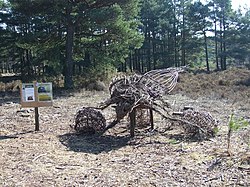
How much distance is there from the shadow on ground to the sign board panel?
980mm

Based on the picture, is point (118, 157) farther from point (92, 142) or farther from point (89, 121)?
point (89, 121)

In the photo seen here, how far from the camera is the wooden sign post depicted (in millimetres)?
7113

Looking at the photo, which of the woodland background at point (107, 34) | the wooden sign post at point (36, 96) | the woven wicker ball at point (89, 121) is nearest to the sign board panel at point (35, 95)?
the wooden sign post at point (36, 96)

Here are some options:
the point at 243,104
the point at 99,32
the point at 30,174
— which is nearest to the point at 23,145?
the point at 30,174

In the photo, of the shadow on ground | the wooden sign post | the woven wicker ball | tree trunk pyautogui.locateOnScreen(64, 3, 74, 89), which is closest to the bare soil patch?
the shadow on ground

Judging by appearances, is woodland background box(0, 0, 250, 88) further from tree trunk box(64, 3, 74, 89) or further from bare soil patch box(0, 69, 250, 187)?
bare soil patch box(0, 69, 250, 187)

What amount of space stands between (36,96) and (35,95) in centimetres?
3

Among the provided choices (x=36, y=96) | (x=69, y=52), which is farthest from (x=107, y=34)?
(x=36, y=96)

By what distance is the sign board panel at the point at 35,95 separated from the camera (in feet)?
23.3

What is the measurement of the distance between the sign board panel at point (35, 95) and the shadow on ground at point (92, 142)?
0.98m

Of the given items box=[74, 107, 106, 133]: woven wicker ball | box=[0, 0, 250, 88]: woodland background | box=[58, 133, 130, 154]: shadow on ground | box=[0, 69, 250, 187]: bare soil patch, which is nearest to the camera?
box=[0, 69, 250, 187]: bare soil patch

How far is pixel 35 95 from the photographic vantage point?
7176 mm

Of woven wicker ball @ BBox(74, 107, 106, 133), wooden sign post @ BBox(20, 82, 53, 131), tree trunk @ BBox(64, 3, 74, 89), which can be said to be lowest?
woven wicker ball @ BBox(74, 107, 106, 133)

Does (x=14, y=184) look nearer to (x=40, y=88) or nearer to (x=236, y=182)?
(x=236, y=182)
